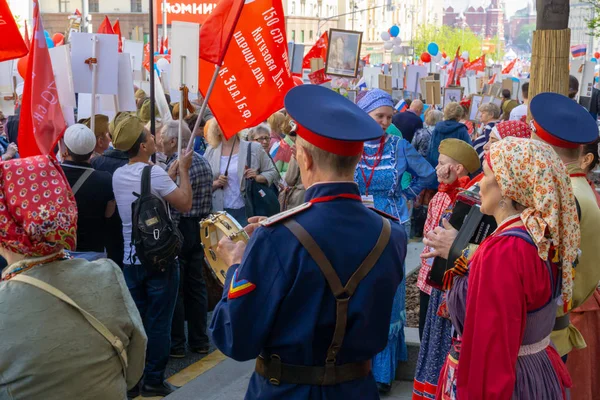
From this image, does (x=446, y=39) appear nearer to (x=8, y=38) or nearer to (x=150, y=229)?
(x=8, y=38)

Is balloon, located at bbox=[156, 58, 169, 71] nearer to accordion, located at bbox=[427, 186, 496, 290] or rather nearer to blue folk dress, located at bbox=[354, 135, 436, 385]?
blue folk dress, located at bbox=[354, 135, 436, 385]

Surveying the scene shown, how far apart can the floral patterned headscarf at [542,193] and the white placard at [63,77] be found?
14.0ft

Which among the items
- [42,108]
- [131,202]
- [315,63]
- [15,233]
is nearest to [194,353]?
[131,202]

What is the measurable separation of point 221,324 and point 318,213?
497 mm

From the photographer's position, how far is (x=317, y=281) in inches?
107

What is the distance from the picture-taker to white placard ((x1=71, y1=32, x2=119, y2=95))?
6562 millimetres

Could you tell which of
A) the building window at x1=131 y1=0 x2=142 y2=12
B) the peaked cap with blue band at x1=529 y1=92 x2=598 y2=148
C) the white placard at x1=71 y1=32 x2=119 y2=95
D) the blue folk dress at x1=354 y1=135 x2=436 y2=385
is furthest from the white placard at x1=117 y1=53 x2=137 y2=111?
the building window at x1=131 y1=0 x2=142 y2=12

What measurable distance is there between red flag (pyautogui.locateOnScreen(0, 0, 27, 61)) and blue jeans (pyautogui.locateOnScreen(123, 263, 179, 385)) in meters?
2.28

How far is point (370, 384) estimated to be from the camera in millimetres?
2984

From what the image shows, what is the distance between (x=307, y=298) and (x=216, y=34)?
152 inches

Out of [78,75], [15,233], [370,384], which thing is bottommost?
[370,384]

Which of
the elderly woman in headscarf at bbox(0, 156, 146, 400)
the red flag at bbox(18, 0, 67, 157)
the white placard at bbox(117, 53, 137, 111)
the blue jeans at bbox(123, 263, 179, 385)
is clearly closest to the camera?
the elderly woman in headscarf at bbox(0, 156, 146, 400)

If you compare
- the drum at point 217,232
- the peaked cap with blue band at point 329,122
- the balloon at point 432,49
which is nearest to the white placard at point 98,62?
the drum at point 217,232

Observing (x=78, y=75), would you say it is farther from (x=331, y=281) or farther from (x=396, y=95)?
(x=396, y=95)
